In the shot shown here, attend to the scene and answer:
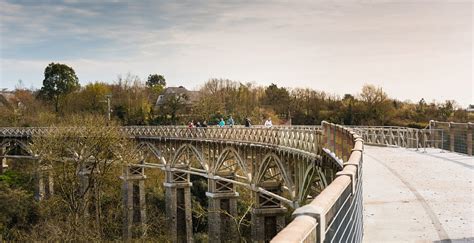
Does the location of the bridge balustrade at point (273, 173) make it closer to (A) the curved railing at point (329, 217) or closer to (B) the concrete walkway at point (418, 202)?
(A) the curved railing at point (329, 217)

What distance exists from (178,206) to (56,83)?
174ft

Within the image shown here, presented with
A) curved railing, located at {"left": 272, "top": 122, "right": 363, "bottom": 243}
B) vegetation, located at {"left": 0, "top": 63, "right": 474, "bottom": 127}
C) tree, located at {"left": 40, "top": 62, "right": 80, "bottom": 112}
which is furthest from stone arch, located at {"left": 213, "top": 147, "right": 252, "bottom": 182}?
tree, located at {"left": 40, "top": 62, "right": 80, "bottom": 112}

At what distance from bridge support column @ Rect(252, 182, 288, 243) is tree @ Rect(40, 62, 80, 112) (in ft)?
207

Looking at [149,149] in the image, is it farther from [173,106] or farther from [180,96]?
[180,96]

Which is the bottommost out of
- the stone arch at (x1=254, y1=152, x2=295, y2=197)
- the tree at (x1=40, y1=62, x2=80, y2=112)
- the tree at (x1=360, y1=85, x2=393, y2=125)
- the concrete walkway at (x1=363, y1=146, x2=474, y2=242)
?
the stone arch at (x1=254, y1=152, x2=295, y2=197)

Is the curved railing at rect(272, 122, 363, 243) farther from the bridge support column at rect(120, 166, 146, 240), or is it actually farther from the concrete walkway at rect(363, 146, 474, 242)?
the bridge support column at rect(120, 166, 146, 240)

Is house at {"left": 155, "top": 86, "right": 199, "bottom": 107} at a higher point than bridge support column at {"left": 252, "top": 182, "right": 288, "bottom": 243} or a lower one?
higher

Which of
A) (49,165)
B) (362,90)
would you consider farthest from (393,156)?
(362,90)

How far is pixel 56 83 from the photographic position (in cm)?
8800

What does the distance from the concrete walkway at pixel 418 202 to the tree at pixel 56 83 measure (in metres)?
77.2

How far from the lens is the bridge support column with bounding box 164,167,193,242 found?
133 feet

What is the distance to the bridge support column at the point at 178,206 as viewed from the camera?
40.7 metres

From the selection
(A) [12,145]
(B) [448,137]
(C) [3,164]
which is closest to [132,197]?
(A) [12,145]

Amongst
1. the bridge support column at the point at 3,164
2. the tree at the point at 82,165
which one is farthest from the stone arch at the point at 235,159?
the bridge support column at the point at 3,164
